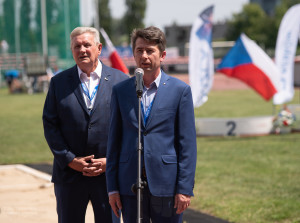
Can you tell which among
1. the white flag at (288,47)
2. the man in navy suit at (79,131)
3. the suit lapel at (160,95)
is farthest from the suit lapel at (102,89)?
the white flag at (288,47)

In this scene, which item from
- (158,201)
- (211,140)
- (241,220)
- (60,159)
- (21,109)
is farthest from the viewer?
(21,109)

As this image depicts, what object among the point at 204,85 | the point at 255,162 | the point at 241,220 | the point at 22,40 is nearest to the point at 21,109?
the point at 204,85

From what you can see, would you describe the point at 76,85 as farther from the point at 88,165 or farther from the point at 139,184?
the point at 139,184

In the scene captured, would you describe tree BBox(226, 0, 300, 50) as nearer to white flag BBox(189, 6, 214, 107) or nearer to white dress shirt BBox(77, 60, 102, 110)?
white flag BBox(189, 6, 214, 107)

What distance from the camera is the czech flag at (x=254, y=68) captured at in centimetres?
1512

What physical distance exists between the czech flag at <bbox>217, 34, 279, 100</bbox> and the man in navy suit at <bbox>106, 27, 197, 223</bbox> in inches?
468

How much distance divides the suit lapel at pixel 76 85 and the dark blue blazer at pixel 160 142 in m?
A: 0.70

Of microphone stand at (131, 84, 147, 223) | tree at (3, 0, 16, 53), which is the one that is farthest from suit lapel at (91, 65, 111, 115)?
tree at (3, 0, 16, 53)

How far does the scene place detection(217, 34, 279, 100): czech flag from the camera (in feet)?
49.6

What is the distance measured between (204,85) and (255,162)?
4.46 metres

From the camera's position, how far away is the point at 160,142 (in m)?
3.49

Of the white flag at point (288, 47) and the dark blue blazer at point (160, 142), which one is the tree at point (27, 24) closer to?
the white flag at point (288, 47)

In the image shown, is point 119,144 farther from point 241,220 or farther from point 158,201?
point 241,220

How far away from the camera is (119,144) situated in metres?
3.64
